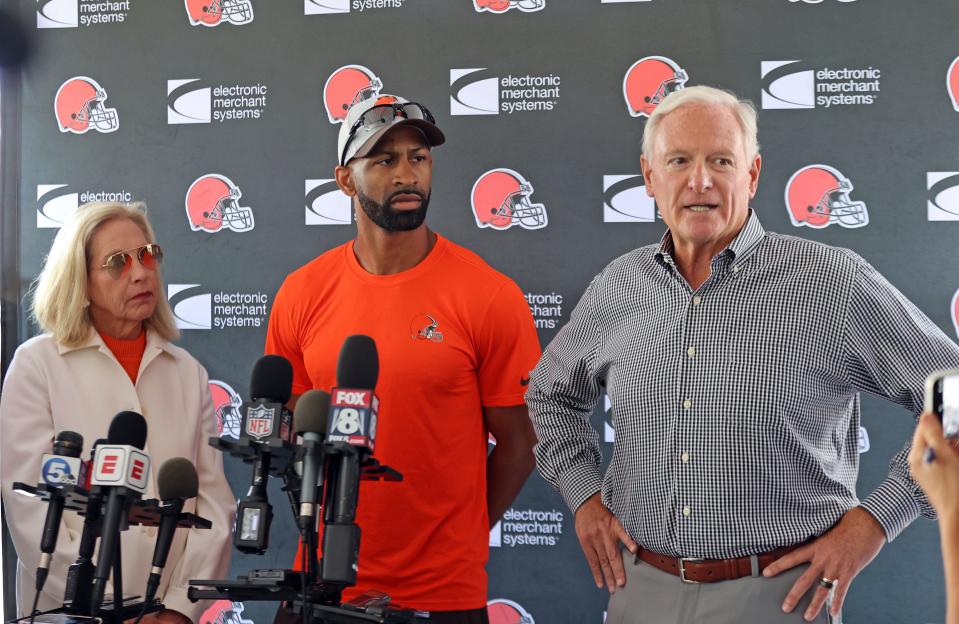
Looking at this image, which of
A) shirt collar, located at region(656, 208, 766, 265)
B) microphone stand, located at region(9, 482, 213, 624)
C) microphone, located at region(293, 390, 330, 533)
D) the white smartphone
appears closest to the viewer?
the white smartphone

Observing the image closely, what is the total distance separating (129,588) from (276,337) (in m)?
0.71

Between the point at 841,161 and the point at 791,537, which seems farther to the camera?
the point at 841,161

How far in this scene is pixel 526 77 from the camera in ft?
11.6

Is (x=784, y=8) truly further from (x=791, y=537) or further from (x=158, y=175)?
(x=158, y=175)

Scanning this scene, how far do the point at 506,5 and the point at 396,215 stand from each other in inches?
56.2

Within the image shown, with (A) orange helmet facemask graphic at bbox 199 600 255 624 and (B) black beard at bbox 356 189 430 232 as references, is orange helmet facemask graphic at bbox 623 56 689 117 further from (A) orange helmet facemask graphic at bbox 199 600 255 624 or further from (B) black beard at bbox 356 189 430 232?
(A) orange helmet facemask graphic at bbox 199 600 255 624

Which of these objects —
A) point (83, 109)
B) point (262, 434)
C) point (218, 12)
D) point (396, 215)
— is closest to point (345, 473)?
point (262, 434)

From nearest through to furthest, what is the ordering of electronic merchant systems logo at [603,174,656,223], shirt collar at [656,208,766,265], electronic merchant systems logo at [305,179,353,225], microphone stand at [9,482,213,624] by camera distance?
microphone stand at [9,482,213,624]
shirt collar at [656,208,766,265]
electronic merchant systems logo at [603,174,656,223]
electronic merchant systems logo at [305,179,353,225]

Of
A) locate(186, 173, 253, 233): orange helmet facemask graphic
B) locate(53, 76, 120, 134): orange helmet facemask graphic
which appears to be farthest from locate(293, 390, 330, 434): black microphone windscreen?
locate(53, 76, 120, 134): orange helmet facemask graphic

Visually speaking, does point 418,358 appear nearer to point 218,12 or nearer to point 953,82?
point 218,12

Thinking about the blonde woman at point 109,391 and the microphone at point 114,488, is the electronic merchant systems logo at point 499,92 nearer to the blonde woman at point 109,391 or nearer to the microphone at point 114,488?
the blonde woman at point 109,391

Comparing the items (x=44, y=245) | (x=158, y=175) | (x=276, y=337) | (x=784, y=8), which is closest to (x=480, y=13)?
(x=784, y=8)

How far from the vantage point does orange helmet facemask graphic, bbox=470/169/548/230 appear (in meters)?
3.54

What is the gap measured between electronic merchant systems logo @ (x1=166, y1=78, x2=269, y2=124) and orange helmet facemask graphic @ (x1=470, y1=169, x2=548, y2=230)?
89cm
